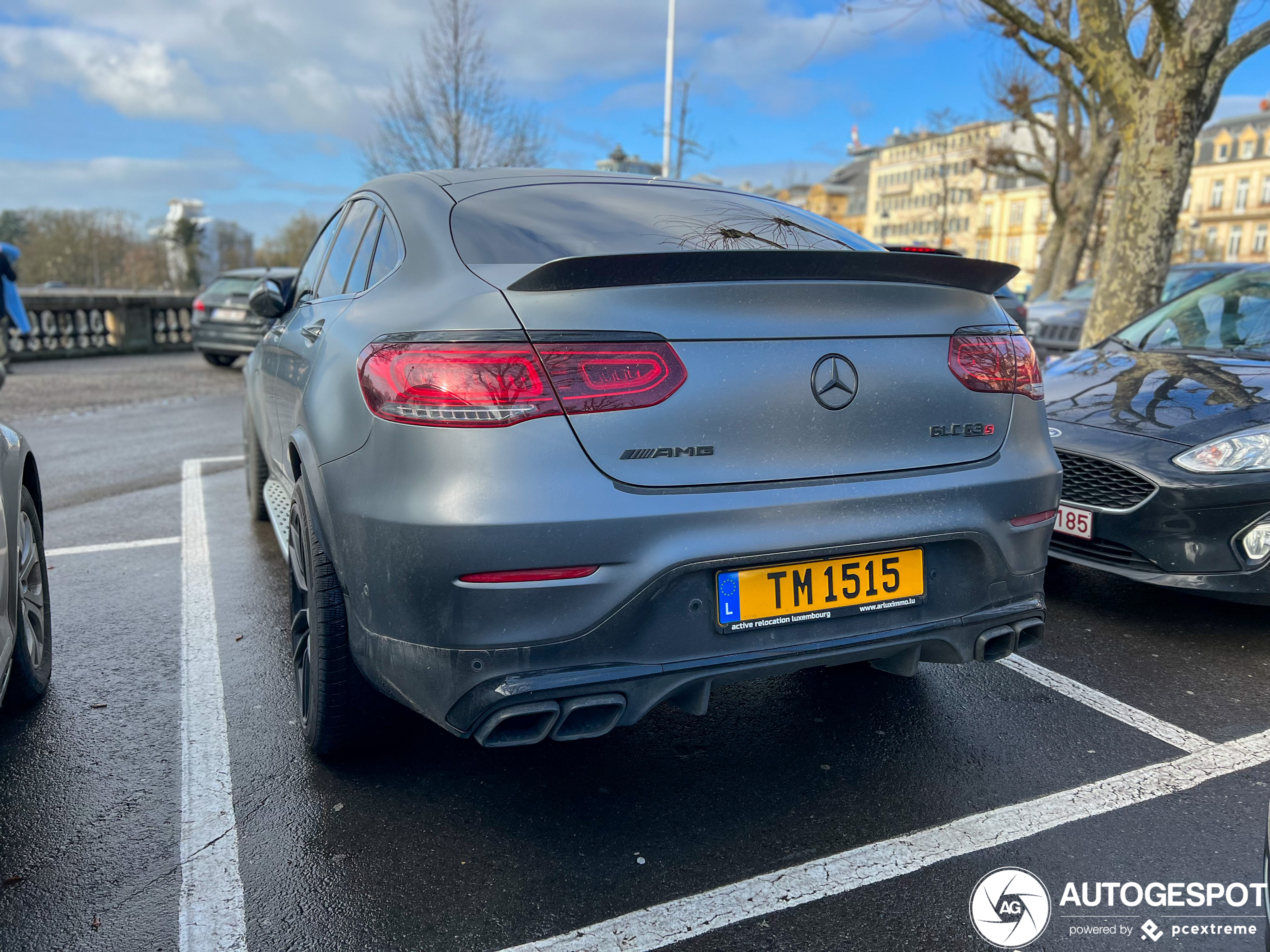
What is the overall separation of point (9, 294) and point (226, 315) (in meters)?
3.82

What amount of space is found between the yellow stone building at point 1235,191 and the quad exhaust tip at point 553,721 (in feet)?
328

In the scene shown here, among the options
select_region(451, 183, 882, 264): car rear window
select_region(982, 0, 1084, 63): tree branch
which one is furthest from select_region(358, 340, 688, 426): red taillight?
select_region(982, 0, 1084, 63): tree branch

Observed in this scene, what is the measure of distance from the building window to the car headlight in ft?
343

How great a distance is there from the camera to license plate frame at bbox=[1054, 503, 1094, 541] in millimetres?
4059

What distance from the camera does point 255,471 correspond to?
5355 millimetres

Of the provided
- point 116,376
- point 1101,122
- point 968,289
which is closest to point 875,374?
point 968,289

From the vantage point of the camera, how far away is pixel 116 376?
1537 cm

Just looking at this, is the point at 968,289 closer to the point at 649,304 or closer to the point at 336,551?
the point at 649,304

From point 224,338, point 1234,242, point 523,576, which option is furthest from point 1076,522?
Result: point 1234,242

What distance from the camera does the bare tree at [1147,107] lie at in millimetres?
9266

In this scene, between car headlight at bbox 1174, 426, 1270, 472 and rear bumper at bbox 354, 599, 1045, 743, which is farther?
car headlight at bbox 1174, 426, 1270, 472

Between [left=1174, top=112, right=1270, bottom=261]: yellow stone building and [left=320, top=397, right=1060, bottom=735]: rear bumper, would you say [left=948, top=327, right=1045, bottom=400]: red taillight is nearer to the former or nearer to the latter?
[left=320, top=397, right=1060, bottom=735]: rear bumper

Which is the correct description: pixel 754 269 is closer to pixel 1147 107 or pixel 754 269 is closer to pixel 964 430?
pixel 964 430

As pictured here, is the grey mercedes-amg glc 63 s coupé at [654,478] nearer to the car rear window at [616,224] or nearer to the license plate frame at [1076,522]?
the car rear window at [616,224]
